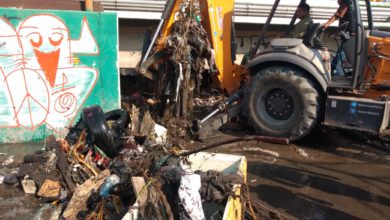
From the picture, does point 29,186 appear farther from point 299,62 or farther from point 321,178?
point 299,62

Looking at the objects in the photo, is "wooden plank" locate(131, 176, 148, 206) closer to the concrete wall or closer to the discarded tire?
the discarded tire

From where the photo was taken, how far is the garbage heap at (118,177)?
344 centimetres

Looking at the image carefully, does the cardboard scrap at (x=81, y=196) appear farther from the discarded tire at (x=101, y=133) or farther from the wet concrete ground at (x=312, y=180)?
the discarded tire at (x=101, y=133)

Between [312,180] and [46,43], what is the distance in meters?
4.54

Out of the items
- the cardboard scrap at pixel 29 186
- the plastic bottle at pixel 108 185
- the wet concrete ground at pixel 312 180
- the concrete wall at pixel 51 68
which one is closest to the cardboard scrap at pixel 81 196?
the plastic bottle at pixel 108 185

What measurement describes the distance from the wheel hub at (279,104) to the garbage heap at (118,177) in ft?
6.53

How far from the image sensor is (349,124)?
6.24 meters

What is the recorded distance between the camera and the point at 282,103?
686 centimetres

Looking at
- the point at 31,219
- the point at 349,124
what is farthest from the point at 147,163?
the point at 349,124

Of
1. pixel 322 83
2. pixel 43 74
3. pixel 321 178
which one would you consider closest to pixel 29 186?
pixel 43 74

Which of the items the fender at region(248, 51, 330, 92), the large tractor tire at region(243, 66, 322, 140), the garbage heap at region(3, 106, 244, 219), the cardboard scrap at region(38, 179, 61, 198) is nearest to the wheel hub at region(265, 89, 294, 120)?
the large tractor tire at region(243, 66, 322, 140)

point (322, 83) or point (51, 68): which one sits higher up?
point (51, 68)

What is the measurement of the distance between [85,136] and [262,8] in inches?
279

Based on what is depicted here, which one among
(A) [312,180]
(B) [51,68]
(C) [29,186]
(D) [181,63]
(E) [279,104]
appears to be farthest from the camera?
(E) [279,104]
